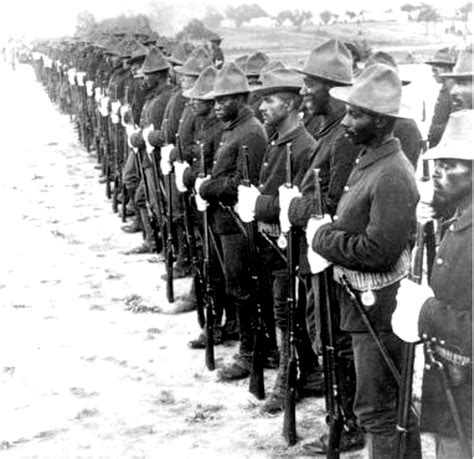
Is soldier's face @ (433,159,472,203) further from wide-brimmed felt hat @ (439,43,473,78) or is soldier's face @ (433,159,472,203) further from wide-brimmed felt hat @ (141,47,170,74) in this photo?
wide-brimmed felt hat @ (141,47,170,74)

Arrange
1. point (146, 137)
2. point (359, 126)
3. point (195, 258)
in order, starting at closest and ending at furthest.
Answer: point (359, 126) → point (195, 258) → point (146, 137)

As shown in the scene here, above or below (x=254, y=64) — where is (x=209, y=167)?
below

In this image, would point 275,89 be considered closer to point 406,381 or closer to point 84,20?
point 406,381

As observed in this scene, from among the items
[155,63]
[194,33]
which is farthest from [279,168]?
[194,33]

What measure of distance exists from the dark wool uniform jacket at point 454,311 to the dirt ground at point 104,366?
6.47 ft

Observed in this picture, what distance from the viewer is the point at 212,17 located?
40.9 m

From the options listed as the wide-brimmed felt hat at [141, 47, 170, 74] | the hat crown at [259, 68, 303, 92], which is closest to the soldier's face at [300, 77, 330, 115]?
the hat crown at [259, 68, 303, 92]

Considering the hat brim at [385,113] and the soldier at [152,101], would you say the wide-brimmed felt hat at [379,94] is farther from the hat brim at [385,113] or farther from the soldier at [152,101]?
the soldier at [152,101]

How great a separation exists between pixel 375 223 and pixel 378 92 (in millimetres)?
780

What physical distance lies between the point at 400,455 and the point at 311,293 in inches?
71.4

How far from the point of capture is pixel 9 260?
459 inches

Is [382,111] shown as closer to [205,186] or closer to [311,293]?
[311,293]

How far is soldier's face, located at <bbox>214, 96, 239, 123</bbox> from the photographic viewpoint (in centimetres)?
735

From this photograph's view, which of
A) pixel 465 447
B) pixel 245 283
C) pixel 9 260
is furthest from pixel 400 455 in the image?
pixel 9 260
